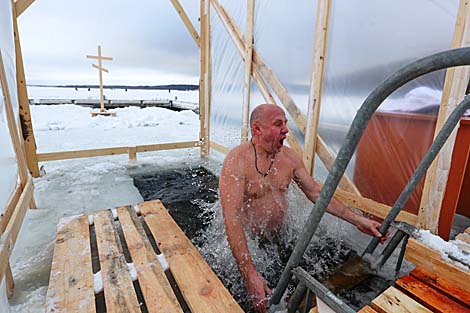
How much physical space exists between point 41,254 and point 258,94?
2619mm

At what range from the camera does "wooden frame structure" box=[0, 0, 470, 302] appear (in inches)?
60.5

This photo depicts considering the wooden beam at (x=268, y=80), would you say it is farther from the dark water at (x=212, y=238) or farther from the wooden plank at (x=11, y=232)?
the wooden plank at (x=11, y=232)

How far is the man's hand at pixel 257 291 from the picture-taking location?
1.29 m

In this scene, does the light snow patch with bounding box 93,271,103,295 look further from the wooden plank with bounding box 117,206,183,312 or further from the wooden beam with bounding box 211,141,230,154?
the wooden beam with bounding box 211,141,230,154

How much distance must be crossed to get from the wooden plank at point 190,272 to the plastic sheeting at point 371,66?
1487 millimetres

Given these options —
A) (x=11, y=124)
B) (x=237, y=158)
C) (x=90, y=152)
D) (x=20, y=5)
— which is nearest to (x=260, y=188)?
(x=237, y=158)

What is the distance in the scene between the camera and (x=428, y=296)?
93 cm

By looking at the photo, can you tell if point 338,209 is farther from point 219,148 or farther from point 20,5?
point 20,5

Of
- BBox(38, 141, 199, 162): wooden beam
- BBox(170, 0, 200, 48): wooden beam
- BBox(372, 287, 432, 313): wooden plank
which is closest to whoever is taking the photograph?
BBox(372, 287, 432, 313): wooden plank

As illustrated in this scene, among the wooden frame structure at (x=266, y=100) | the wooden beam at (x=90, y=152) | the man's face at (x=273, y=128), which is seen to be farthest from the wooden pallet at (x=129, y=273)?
the wooden beam at (x=90, y=152)

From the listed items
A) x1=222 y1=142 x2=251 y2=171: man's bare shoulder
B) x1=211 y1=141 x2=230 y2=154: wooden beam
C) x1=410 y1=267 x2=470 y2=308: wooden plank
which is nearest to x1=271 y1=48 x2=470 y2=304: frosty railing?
x1=410 y1=267 x2=470 y2=308: wooden plank

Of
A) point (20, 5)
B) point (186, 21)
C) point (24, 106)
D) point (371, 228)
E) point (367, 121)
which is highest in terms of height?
point (186, 21)

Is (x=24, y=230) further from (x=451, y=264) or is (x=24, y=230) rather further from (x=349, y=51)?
(x=349, y=51)

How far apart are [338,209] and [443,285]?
28.0 inches
